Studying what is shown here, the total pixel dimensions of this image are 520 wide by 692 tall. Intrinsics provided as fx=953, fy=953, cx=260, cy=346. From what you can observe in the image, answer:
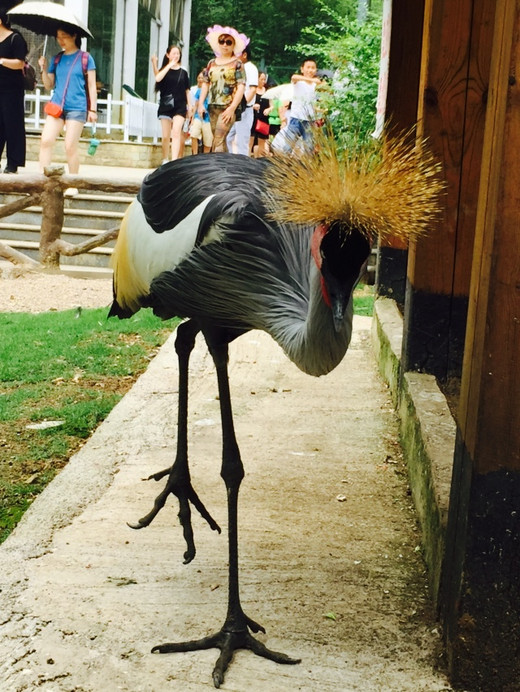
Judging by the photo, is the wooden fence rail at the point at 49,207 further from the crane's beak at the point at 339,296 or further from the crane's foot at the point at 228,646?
the crane's beak at the point at 339,296

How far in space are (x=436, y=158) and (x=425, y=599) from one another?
1.76 metres

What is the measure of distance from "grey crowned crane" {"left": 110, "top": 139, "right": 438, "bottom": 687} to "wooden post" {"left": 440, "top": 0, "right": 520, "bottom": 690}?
0.22m

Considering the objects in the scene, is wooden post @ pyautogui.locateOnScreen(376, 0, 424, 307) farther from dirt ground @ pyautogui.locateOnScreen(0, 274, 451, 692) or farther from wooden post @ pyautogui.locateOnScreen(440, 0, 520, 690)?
wooden post @ pyautogui.locateOnScreen(440, 0, 520, 690)

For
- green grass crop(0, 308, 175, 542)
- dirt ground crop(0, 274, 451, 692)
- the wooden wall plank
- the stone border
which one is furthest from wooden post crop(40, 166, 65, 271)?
the wooden wall plank

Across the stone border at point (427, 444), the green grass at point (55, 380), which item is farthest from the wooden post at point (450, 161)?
the green grass at point (55, 380)

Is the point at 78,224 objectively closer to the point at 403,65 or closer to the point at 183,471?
the point at 403,65

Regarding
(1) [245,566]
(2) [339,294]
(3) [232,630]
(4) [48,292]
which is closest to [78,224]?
(4) [48,292]

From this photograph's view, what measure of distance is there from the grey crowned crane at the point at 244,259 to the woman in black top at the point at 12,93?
6.96 meters

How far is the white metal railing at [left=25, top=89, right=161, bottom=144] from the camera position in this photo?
16.7 meters

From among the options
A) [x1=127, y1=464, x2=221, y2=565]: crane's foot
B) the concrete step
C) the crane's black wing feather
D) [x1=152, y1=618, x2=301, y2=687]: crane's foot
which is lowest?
[x1=152, y1=618, x2=301, y2=687]: crane's foot

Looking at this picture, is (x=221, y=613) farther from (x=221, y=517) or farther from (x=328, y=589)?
(x=221, y=517)

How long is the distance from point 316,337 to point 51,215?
7164 millimetres

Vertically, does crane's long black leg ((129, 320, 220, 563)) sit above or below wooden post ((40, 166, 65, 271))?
below

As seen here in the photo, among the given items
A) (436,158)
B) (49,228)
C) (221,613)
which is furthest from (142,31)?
(221,613)
